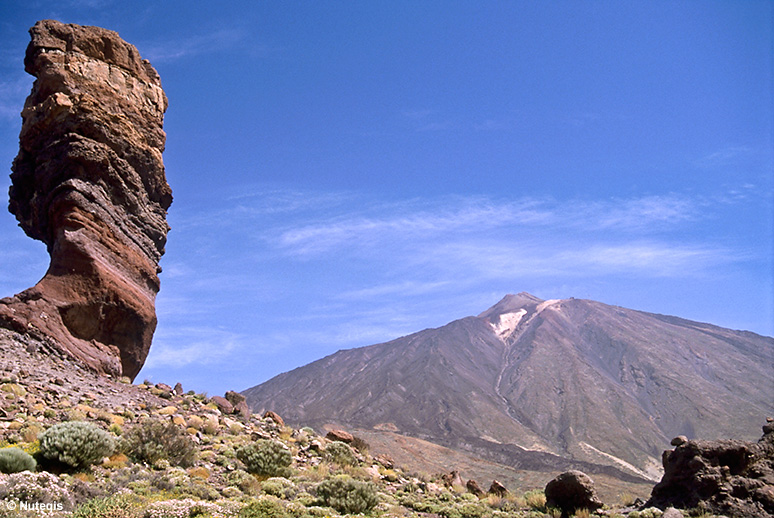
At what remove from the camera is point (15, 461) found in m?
9.52

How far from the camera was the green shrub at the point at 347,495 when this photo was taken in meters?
11.7

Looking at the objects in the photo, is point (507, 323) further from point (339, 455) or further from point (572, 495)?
point (572, 495)

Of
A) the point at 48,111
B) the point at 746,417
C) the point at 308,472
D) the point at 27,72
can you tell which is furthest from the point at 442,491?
the point at 746,417

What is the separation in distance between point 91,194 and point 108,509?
13.9 m

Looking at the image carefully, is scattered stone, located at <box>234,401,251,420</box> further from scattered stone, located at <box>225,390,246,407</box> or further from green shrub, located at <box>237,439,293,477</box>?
green shrub, located at <box>237,439,293,477</box>

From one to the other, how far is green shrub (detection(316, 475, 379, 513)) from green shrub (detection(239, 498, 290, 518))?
1.87 m

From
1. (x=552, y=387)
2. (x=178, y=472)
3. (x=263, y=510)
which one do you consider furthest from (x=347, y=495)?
(x=552, y=387)

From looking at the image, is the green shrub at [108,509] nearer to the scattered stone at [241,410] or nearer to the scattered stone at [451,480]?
the scattered stone at [241,410]

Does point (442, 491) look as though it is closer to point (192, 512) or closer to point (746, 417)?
point (192, 512)

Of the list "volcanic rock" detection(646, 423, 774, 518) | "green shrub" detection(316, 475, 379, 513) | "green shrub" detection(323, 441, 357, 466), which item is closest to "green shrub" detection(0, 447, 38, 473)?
"green shrub" detection(316, 475, 379, 513)

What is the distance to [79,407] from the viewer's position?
1397 centimetres

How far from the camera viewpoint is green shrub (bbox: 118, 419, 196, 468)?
39.9 feet

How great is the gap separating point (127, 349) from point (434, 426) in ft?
253

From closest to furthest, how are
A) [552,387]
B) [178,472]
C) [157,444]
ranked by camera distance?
[178,472] → [157,444] → [552,387]
